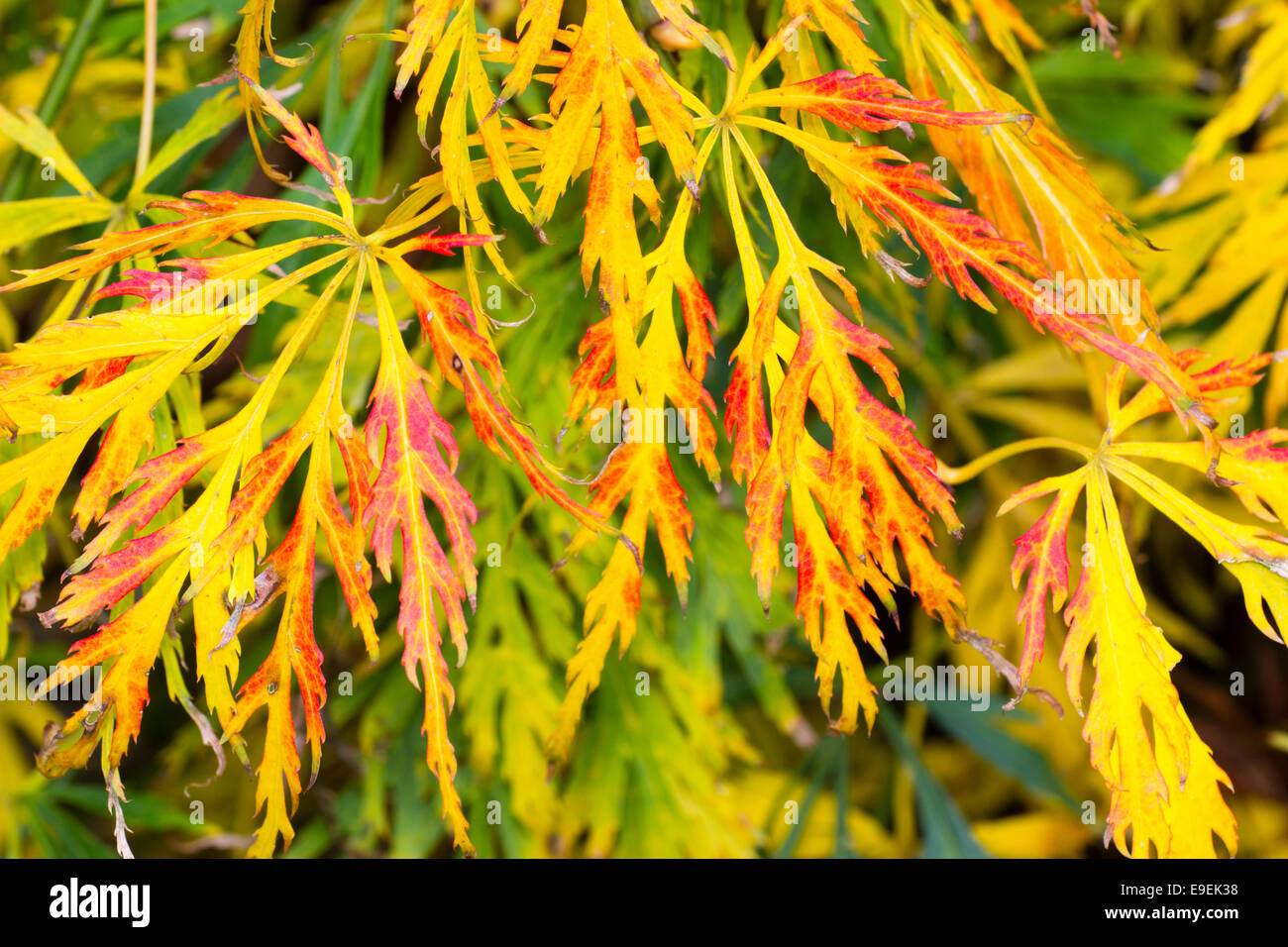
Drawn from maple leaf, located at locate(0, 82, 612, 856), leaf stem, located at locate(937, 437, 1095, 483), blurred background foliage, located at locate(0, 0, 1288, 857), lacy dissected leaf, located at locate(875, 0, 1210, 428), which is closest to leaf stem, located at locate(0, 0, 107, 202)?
blurred background foliage, located at locate(0, 0, 1288, 857)

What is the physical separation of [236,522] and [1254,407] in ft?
3.42

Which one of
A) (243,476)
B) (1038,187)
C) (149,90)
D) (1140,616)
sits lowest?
(1140,616)

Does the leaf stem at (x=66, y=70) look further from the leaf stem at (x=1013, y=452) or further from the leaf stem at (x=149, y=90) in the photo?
the leaf stem at (x=1013, y=452)

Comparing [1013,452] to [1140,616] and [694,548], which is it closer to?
[1140,616]

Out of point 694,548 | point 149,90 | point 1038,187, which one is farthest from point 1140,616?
point 149,90

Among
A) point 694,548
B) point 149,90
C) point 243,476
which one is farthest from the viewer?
point 694,548

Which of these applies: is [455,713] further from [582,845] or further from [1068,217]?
[1068,217]

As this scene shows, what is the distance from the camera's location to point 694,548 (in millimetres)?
894

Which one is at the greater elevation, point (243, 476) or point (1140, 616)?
point (243, 476)

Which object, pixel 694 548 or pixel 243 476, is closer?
pixel 243 476

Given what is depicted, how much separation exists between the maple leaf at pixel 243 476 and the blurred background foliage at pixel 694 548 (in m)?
0.08

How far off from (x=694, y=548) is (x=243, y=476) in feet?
1.66

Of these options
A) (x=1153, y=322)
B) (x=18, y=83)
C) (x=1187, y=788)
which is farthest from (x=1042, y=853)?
(x=18, y=83)

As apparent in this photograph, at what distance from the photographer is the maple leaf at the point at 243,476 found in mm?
450
